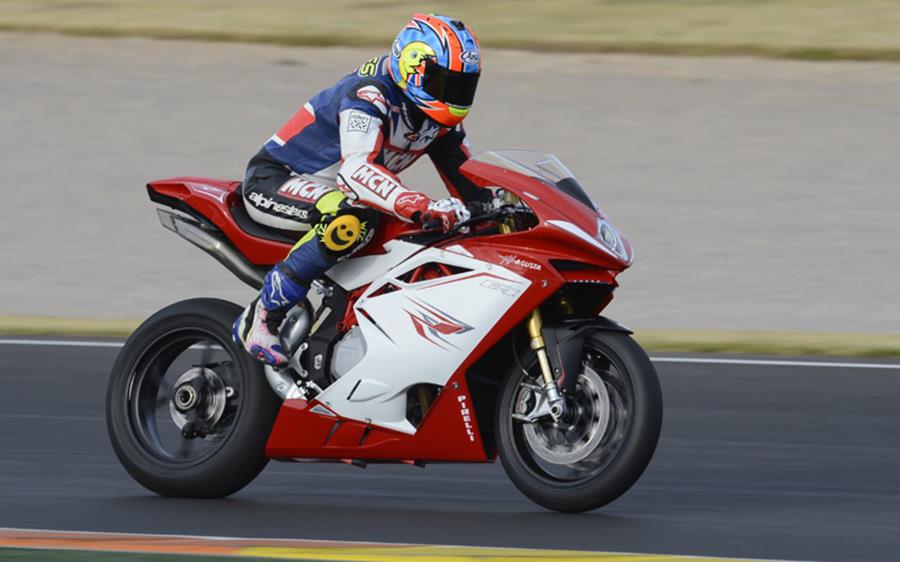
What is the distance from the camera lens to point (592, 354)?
6230 millimetres

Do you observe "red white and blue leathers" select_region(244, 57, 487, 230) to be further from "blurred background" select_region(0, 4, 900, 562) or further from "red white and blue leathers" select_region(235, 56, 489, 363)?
"blurred background" select_region(0, 4, 900, 562)

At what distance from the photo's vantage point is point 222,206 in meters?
6.74

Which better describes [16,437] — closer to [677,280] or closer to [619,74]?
[677,280]

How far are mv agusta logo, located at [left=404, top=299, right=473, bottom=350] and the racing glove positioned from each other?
314mm

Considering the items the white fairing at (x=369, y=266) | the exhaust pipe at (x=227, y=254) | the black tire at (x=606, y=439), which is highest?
the white fairing at (x=369, y=266)

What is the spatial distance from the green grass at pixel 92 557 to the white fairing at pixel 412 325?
1.01 meters

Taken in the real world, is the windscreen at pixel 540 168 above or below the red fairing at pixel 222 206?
above

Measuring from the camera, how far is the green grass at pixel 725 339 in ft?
33.1

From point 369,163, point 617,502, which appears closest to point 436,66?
point 369,163

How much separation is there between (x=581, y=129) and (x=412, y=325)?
10517mm

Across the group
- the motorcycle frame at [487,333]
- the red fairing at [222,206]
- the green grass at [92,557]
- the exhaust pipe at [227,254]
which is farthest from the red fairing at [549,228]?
the green grass at [92,557]

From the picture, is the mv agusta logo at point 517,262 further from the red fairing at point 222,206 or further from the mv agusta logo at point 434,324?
the red fairing at point 222,206

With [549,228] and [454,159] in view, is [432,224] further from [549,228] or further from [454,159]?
[454,159]

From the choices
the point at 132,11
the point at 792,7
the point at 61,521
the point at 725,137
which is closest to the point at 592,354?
the point at 61,521
